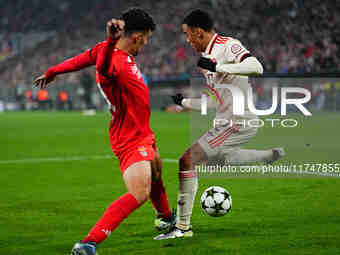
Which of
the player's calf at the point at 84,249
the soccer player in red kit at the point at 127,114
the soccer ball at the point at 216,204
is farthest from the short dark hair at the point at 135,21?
the soccer ball at the point at 216,204

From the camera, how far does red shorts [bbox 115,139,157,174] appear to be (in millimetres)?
5047

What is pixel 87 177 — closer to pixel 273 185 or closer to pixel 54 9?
pixel 273 185

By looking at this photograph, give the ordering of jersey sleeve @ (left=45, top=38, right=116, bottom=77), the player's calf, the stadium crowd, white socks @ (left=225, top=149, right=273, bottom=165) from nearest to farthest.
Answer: the player's calf → jersey sleeve @ (left=45, top=38, right=116, bottom=77) → white socks @ (left=225, top=149, right=273, bottom=165) → the stadium crowd

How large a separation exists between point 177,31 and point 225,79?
111 ft

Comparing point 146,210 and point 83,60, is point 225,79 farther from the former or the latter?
Answer: point 146,210

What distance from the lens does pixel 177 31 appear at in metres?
39.5

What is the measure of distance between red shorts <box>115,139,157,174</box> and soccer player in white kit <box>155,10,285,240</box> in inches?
32.4

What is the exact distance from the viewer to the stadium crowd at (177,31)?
29641 mm

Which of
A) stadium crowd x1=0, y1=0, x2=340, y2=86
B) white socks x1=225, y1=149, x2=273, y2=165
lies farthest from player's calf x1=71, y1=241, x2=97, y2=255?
stadium crowd x1=0, y1=0, x2=340, y2=86

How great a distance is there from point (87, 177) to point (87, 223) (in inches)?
146

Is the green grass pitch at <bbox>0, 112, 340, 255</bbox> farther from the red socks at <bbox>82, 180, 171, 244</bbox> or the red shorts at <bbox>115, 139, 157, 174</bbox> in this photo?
the red shorts at <bbox>115, 139, 157, 174</bbox>

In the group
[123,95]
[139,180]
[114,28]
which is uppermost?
[114,28]

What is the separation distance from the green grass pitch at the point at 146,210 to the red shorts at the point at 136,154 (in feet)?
2.58

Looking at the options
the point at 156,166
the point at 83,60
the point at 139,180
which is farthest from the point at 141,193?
the point at 83,60
